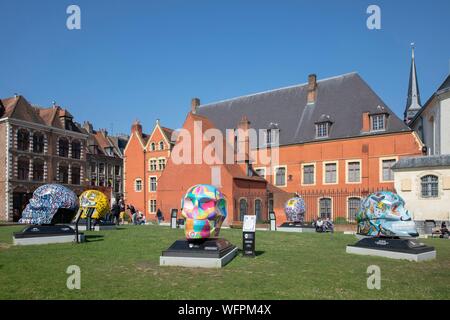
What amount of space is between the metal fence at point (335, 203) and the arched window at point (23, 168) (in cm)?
3015

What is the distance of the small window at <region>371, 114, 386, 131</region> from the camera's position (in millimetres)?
35375

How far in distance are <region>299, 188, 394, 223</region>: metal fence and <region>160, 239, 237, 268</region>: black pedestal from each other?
80.6 ft

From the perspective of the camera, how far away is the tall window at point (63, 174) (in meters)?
48.3

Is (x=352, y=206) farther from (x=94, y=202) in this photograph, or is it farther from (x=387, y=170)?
(x=94, y=202)

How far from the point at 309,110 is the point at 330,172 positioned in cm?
737

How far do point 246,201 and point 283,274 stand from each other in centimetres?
2574

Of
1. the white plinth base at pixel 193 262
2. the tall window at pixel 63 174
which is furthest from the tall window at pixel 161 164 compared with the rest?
the white plinth base at pixel 193 262

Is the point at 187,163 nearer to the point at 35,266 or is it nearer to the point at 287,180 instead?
the point at 287,180

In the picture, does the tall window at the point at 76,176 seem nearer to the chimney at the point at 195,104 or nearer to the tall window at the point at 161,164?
the tall window at the point at 161,164

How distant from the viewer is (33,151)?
44812mm

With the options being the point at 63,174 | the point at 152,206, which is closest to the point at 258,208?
the point at 152,206
